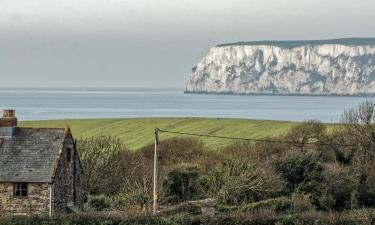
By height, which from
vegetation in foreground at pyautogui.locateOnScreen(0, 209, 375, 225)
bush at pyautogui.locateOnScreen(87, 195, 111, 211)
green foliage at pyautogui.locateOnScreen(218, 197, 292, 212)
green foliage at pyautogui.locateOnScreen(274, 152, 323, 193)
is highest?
green foliage at pyautogui.locateOnScreen(274, 152, 323, 193)

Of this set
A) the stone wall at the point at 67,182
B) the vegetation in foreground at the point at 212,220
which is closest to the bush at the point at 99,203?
the stone wall at the point at 67,182

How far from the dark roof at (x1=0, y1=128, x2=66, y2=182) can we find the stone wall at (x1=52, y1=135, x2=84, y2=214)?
51 cm

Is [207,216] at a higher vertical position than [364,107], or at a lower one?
lower

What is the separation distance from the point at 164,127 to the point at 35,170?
64.2 metres

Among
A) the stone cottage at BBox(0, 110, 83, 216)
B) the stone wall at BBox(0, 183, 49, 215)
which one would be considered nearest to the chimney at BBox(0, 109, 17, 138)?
the stone cottage at BBox(0, 110, 83, 216)

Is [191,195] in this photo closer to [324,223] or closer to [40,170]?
[40,170]

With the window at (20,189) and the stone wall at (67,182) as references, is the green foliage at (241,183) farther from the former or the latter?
the window at (20,189)

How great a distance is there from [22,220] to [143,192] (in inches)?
419

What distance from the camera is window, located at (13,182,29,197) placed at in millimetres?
34719

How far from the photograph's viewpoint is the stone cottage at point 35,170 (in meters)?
34.6

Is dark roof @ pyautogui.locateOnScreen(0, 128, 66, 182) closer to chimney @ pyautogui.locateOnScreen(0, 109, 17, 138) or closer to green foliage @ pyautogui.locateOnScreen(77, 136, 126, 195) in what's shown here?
chimney @ pyautogui.locateOnScreen(0, 109, 17, 138)

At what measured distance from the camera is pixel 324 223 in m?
30.5

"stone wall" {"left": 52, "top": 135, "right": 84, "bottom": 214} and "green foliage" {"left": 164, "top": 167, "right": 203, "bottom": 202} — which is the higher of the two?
"stone wall" {"left": 52, "top": 135, "right": 84, "bottom": 214}

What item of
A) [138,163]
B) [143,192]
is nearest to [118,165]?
[138,163]
